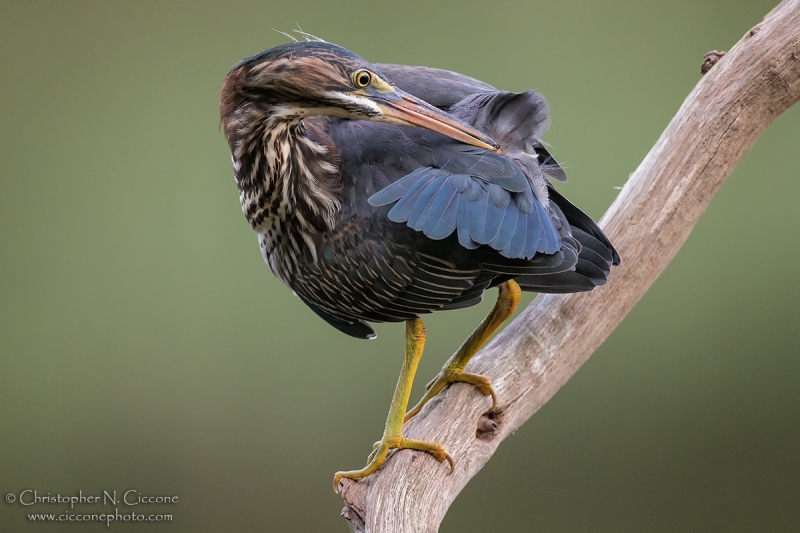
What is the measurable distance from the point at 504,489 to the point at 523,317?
1.42 m

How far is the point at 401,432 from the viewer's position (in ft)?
5.79

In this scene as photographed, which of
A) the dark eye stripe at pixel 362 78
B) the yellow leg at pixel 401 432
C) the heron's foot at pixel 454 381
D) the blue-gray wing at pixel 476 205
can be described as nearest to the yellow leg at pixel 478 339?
the heron's foot at pixel 454 381

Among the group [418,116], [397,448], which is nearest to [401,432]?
[397,448]

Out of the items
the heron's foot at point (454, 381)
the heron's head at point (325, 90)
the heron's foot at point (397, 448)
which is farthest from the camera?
the heron's foot at point (454, 381)

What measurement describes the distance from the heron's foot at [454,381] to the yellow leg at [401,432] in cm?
14

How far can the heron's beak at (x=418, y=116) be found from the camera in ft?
4.75

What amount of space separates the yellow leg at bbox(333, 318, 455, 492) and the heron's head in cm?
53

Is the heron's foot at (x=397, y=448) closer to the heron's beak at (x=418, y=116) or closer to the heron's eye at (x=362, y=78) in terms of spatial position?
the heron's beak at (x=418, y=116)

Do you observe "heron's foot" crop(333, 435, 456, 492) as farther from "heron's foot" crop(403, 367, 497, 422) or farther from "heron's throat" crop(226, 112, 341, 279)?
"heron's throat" crop(226, 112, 341, 279)

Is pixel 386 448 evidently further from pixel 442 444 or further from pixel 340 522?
pixel 340 522

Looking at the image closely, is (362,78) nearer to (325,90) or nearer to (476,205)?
(325,90)

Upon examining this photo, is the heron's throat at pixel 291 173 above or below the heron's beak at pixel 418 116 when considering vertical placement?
below

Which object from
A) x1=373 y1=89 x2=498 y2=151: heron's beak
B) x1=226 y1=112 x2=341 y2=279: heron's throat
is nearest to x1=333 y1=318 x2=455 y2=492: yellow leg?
x1=226 y1=112 x2=341 y2=279: heron's throat

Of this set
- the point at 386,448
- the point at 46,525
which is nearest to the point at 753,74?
the point at 386,448
